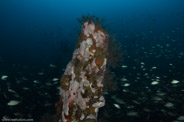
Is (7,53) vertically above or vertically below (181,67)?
above

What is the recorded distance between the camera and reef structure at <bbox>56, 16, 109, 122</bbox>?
470 centimetres

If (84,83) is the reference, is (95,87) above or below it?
below

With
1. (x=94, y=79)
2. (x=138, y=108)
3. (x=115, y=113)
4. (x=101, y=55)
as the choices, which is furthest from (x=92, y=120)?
(x=138, y=108)

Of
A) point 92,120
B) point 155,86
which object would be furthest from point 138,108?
point 92,120

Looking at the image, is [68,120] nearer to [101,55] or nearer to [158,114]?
[101,55]

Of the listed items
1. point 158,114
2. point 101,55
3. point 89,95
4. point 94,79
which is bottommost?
point 158,114

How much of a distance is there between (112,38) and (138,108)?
3988 mm

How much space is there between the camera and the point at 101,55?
496 cm

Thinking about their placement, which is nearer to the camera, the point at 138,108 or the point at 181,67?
the point at 138,108

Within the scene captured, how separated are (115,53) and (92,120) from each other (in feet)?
12.4

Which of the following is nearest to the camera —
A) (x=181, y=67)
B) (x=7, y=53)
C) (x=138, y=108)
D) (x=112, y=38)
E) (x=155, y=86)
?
(x=112, y=38)

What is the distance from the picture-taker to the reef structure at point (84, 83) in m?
4.70

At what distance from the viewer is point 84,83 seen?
474cm

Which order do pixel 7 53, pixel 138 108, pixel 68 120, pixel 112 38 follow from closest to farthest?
pixel 68 120
pixel 112 38
pixel 138 108
pixel 7 53
